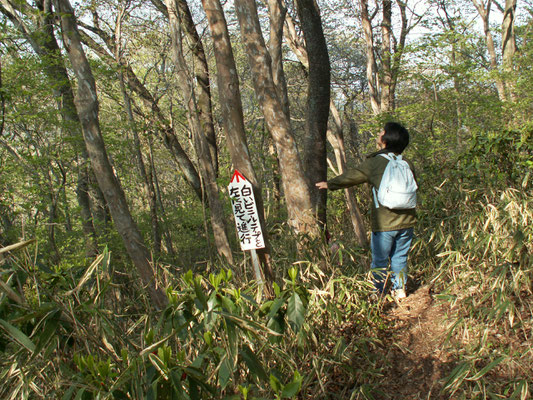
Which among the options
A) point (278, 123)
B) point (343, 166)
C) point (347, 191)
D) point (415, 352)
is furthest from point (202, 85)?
point (415, 352)

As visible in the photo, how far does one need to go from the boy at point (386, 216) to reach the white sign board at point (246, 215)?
0.94m

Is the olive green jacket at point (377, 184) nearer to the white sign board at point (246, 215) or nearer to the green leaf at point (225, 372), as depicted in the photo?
the white sign board at point (246, 215)

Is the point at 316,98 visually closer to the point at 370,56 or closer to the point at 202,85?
the point at 202,85

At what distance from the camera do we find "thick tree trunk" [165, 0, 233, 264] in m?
5.10

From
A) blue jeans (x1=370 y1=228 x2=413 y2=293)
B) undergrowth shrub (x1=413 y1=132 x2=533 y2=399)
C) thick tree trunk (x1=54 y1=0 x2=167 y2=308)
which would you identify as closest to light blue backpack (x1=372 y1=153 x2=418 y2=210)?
blue jeans (x1=370 y1=228 x2=413 y2=293)

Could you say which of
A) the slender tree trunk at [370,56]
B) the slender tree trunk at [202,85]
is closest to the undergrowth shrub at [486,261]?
the slender tree trunk at [202,85]

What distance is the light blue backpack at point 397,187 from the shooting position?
12.3ft

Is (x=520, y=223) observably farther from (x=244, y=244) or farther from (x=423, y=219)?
(x=244, y=244)

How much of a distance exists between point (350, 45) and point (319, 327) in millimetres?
15540

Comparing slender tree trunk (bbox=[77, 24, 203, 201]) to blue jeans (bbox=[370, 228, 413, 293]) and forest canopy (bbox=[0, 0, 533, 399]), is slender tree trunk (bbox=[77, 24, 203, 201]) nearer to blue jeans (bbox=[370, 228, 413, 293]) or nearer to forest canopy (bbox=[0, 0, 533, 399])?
forest canopy (bbox=[0, 0, 533, 399])

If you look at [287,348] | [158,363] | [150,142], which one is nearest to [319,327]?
[287,348]

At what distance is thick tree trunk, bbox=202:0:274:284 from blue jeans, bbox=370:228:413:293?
3.44 feet

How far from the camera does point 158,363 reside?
73.3 inches

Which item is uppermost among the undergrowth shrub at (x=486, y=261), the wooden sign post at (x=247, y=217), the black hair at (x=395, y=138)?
the black hair at (x=395, y=138)
